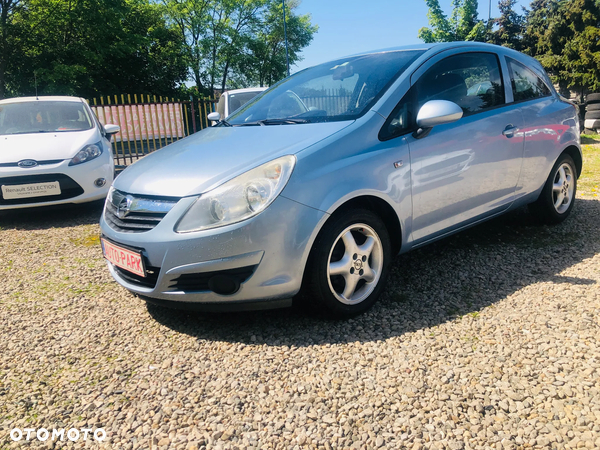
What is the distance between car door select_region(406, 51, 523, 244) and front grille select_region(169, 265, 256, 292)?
3.96 feet

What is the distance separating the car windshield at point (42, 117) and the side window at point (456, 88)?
16.0 feet

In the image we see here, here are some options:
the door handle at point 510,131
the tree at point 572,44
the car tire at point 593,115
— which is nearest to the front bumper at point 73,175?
the door handle at point 510,131

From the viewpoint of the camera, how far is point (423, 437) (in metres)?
1.87

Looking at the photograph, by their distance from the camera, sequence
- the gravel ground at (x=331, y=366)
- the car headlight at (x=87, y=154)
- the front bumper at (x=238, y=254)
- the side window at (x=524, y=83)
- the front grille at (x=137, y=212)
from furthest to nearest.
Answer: the car headlight at (x=87, y=154) → the side window at (x=524, y=83) → the front grille at (x=137, y=212) → the front bumper at (x=238, y=254) → the gravel ground at (x=331, y=366)

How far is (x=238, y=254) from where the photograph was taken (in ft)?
8.16

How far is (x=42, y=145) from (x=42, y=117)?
0.95m

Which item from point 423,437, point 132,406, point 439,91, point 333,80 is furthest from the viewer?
point 333,80

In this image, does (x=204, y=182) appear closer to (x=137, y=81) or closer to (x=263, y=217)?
(x=263, y=217)

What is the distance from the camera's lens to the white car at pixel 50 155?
5.45 m

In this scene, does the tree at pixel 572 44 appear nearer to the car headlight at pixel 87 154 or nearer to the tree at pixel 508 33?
the tree at pixel 508 33

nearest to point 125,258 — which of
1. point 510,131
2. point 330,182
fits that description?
point 330,182

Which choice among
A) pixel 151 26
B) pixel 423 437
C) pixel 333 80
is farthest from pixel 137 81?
pixel 423 437

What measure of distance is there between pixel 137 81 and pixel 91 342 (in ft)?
102

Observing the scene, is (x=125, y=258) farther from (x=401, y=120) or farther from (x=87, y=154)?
(x=87, y=154)
